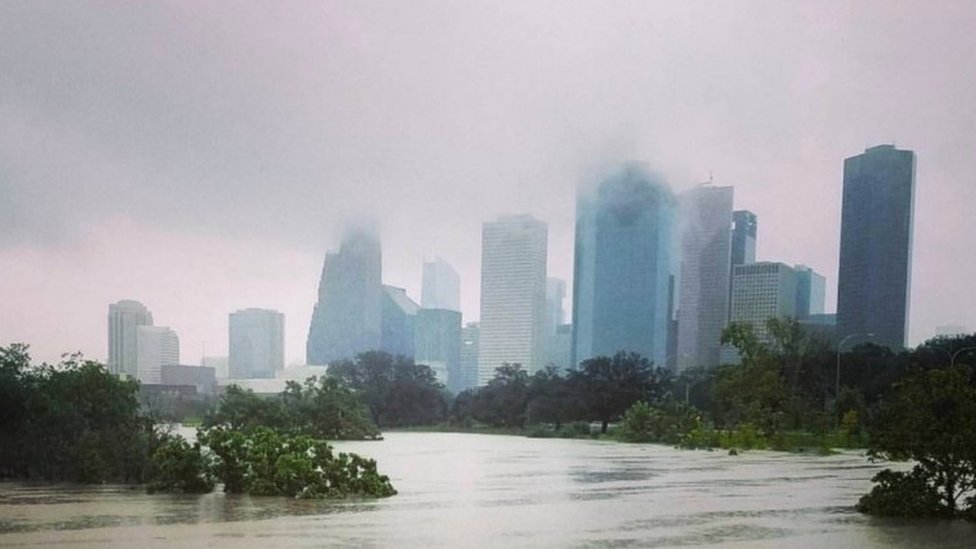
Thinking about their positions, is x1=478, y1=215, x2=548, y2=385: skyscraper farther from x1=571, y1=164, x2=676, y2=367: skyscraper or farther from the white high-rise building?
the white high-rise building

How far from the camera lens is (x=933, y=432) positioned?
11.8 meters

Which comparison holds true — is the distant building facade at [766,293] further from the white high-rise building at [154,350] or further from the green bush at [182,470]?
the green bush at [182,470]

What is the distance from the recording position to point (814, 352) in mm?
44219

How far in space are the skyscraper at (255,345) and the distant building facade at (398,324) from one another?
18712 mm

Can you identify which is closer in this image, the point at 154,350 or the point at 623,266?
the point at 154,350

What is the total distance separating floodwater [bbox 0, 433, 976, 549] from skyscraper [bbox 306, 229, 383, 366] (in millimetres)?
30064

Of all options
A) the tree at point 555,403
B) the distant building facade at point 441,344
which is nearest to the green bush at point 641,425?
the tree at point 555,403

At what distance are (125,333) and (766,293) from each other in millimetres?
39721

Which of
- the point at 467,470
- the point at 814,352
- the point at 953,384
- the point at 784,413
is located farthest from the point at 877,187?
the point at 953,384

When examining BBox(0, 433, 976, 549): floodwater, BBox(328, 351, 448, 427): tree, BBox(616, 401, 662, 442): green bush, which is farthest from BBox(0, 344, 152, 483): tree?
BBox(328, 351, 448, 427): tree

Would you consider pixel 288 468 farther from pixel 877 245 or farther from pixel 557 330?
pixel 557 330

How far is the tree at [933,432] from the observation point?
1173cm

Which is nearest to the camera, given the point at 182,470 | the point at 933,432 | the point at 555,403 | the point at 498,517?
the point at 933,432

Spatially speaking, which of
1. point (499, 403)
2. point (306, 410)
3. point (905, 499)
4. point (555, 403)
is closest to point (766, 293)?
point (555, 403)
